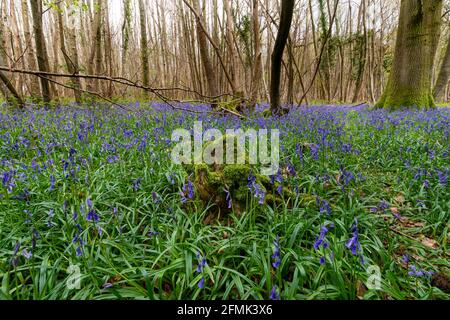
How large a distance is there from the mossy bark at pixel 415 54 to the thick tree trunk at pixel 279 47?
409 centimetres

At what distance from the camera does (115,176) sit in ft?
10.7

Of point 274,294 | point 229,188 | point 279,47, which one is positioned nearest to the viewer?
point 274,294

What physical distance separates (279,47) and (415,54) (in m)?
5.51

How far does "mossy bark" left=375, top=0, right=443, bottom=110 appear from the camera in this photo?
26.1 ft

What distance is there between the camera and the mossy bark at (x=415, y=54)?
7.94 metres

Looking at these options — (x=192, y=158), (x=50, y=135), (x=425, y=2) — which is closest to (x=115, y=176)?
(x=192, y=158)

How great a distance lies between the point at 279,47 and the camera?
5.69 m

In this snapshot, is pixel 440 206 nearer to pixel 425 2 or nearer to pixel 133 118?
pixel 133 118

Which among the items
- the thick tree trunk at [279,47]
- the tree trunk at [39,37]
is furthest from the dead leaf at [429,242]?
the tree trunk at [39,37]

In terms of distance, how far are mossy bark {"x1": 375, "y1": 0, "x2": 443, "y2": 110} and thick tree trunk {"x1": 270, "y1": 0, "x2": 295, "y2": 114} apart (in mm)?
4089

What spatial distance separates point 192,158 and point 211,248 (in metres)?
1.42

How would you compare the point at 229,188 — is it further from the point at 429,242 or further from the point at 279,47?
the point at 279,47

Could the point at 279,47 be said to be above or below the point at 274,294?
above

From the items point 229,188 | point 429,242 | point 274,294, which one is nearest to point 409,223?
point 429,242
